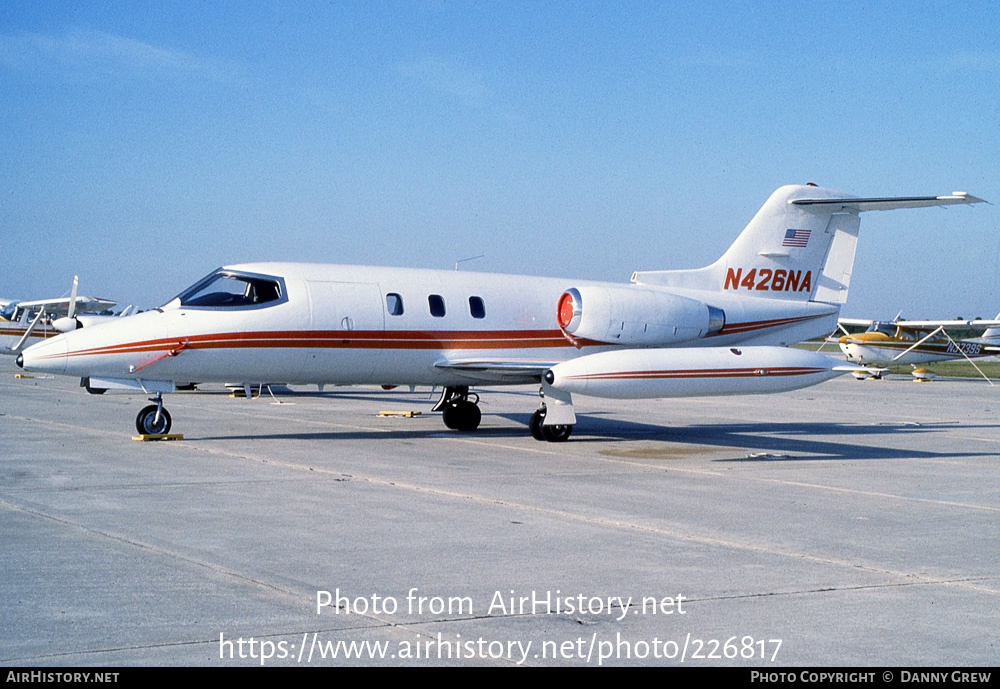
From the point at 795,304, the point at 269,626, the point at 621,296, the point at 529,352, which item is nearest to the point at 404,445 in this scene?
the point at 529,352

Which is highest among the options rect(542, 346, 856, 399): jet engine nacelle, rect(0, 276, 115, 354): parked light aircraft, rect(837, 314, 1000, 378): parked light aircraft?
rect(837, 314, 1000, 378): parked light aircraft

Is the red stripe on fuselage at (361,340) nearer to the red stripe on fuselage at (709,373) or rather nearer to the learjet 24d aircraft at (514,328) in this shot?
the learjet 24d aircraft at (514,328)

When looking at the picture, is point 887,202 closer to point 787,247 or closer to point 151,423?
point 787,247

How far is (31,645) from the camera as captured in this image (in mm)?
5340

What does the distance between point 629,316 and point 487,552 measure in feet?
34.7

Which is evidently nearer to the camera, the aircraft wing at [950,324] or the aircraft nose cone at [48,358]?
the aircraft nose cone at [48,358]

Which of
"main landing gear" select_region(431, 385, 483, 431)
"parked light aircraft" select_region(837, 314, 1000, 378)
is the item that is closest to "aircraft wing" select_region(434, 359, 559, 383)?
"main landing gear" select_region(431, 385, 483, 431)

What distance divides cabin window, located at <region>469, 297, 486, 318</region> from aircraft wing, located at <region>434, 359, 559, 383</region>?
836 millimetres

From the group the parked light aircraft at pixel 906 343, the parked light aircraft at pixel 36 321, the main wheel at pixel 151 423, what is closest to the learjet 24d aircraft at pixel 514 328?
the main wheel at pixel 151 423

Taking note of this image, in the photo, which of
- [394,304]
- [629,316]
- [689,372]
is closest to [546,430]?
[629,316]

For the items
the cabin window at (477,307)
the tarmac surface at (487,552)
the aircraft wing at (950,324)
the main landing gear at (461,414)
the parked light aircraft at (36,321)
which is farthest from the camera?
the aircraft wing at (950,324)

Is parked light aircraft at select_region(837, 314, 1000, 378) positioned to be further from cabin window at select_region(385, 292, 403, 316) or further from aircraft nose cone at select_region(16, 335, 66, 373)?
aircraft nose cone at select_region(16, 335, 66, 373)

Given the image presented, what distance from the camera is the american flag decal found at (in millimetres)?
20359

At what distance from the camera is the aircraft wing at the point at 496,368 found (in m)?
17.0
